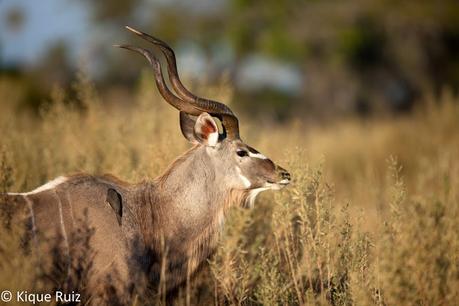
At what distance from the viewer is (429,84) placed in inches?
1012

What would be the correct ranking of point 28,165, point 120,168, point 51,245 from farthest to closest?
point 28,165 < point 120,168 < point 51,245

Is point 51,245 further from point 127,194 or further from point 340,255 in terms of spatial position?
point 340,255

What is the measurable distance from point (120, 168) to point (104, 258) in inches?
76.8

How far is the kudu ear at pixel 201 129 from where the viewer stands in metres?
5.21

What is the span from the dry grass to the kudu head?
19 cm

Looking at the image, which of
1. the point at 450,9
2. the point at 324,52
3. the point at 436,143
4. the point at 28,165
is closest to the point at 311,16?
the point at 324,52

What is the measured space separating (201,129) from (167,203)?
0.68m

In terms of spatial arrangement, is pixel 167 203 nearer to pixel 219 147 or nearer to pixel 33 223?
pixel 219 147

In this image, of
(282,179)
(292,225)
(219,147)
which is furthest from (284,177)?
(292,225)

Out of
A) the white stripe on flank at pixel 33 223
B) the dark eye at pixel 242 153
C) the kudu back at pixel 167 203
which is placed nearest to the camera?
the white stripe on flank at pixel 33 223

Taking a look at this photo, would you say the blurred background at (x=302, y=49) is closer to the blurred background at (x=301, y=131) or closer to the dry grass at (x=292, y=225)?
the blurred background at (x=301, y=131)

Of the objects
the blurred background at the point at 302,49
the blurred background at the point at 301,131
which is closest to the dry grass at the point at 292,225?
the blurred background at the point at 301,131

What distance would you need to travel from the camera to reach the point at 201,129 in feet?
17.3

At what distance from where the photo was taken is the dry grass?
4.26m
